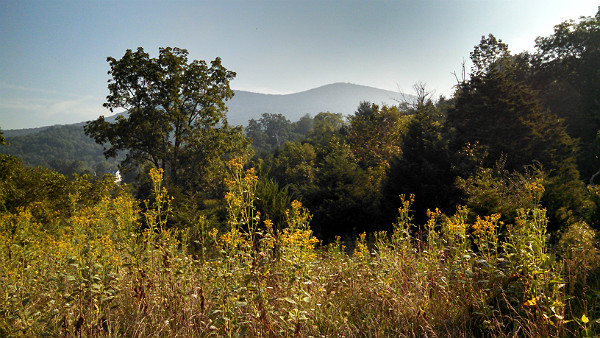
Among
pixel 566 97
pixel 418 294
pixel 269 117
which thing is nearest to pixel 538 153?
pixel 566 97

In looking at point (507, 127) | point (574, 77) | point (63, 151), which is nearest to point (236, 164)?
point (507, 127)

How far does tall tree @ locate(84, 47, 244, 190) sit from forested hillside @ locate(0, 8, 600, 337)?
0.09 metres

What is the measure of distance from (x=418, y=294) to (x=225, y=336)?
1.70 m

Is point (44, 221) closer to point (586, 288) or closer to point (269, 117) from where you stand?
point (586, 288)

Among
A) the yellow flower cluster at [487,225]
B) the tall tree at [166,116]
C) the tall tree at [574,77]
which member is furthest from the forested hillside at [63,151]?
the yellow flower cluster at [487,225]

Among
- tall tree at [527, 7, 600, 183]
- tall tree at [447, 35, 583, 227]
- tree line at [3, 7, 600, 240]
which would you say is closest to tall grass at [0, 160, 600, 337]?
tree line at [3, 7, 600, 240]

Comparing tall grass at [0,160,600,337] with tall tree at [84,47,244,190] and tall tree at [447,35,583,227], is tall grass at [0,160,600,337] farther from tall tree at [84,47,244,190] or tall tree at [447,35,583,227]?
tall tree at [84,47,244,190]

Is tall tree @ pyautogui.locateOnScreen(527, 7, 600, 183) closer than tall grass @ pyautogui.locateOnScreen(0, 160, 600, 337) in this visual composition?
No

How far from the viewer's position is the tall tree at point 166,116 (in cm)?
1775

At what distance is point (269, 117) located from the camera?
304ft

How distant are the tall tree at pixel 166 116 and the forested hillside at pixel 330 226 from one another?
89 millimetres

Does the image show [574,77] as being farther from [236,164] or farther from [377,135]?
[236,164]

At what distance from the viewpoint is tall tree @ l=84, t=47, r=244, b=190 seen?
17.8 metres

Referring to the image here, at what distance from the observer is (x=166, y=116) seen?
18.0 metres
